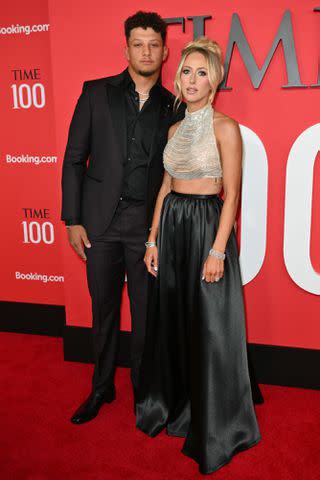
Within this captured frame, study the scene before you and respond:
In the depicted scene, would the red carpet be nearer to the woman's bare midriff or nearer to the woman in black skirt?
the woman in black skirt

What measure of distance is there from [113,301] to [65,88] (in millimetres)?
1336

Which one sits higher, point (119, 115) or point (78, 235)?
point (119, 115)

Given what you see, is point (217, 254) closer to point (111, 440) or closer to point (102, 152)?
point (102, 152)

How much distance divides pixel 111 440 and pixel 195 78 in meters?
1.77

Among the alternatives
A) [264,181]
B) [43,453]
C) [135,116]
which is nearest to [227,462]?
[43,453]

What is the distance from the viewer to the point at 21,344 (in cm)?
351

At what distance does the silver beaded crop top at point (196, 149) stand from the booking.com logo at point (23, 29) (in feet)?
5.44

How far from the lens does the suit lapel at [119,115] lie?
2363 millimetres

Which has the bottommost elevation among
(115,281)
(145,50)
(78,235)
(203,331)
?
(203,331)

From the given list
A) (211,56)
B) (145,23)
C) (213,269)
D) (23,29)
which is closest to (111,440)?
(213,269)

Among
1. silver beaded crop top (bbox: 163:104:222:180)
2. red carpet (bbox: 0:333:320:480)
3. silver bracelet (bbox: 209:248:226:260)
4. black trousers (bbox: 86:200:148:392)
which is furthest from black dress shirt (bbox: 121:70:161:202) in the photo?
red carpet (bbox: 0:333:320:480)

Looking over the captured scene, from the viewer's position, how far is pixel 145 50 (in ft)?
7.55

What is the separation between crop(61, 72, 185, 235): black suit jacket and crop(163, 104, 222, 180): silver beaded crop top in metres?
0.20

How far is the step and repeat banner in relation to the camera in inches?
101
